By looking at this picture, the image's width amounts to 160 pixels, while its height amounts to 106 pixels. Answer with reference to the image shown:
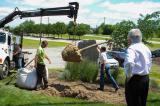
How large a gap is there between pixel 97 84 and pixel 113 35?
15.5ft

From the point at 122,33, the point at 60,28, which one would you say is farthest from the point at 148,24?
the point at 60,28

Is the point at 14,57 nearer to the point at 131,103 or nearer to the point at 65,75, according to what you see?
the point at 65,75

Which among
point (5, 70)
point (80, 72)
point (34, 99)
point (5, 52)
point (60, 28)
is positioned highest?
point (5, 52)

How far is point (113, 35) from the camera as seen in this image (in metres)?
21.8

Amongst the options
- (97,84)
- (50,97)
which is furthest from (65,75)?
(50,97)

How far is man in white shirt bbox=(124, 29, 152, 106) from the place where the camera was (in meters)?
8.40

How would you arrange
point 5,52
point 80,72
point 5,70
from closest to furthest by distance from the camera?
point 80,72
point 5,70
point 5,52

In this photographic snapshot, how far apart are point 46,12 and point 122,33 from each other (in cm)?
385

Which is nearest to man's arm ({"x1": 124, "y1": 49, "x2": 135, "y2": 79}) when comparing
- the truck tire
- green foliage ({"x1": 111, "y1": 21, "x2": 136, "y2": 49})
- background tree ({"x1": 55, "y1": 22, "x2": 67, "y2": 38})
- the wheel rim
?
the truck tire

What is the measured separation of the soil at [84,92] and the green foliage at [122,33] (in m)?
4.77

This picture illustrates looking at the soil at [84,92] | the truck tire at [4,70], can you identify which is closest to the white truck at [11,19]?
the truck tire at [4,70]

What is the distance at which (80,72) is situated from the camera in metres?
17.8

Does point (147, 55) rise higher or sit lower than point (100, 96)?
higher

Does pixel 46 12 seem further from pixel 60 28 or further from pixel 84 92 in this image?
pixel 60 28
